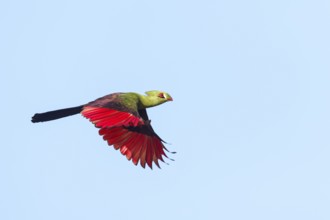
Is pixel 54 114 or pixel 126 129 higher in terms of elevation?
pixel 54 114

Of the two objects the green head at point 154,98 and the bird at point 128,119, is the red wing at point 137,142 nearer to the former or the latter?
the bird at point 128,119

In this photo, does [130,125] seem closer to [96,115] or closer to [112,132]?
[112,132]

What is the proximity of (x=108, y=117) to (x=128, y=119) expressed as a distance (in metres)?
0.52

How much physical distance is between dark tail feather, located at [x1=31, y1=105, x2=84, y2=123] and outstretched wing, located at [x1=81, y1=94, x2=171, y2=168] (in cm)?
68

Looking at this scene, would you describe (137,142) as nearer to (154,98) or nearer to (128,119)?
(154,98)

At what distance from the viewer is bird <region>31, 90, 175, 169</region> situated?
926 inches

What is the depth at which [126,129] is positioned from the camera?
25.7 m

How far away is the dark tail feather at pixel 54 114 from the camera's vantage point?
24.8 meters

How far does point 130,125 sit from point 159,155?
1.19 m

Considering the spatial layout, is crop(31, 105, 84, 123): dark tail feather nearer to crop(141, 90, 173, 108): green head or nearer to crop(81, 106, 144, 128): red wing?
crop(81, 106, 144, 128): red wing

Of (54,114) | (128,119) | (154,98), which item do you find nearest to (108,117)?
(128,119)

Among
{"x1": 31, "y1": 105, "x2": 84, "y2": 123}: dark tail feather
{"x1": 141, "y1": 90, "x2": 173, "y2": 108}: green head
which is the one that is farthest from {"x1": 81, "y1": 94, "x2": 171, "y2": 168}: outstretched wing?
{"x1": 31, "y1": 105, "x2": 84, "y2": 123}: dark tail feather

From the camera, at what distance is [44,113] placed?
25328mm

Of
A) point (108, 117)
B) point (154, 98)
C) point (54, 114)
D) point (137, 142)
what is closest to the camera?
point (108, 117)
